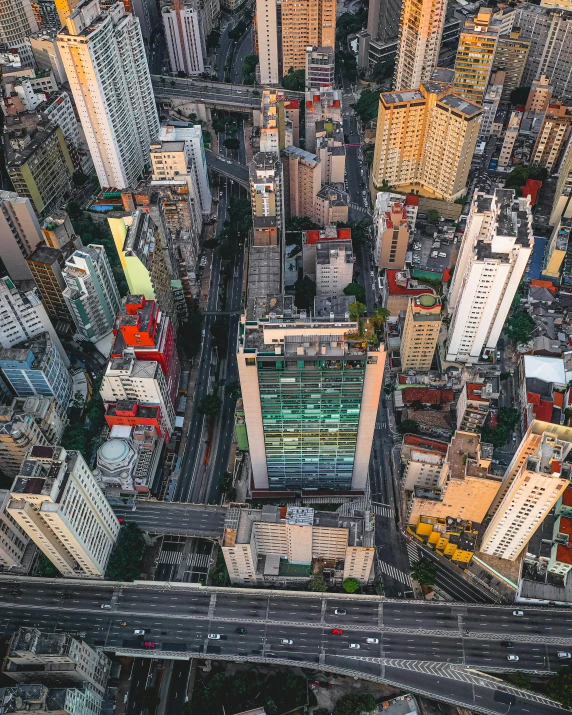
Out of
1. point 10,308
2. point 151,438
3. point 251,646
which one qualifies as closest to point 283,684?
point 251,646

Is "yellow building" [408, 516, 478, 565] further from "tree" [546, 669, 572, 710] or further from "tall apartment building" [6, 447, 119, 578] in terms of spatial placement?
"tall apartment building" [6, 447, 119, 578]

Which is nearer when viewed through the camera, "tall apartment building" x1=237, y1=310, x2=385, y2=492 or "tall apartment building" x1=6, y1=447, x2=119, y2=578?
"tall apartment building" x1=6, y1=447, x2=119, y2=578

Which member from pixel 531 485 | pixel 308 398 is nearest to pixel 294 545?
pixel 308 398

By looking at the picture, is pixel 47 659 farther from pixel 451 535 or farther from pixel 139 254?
pixel 139 254

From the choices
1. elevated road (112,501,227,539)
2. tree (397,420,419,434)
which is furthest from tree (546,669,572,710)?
elevated road (112,501,227,539)

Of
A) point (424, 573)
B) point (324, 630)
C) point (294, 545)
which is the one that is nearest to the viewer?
point (324, 630)

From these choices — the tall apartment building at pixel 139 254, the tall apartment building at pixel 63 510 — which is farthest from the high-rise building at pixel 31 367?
the tall apartment building at pixel 63 510

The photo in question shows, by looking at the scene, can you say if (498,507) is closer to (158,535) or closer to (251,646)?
(251,646)
